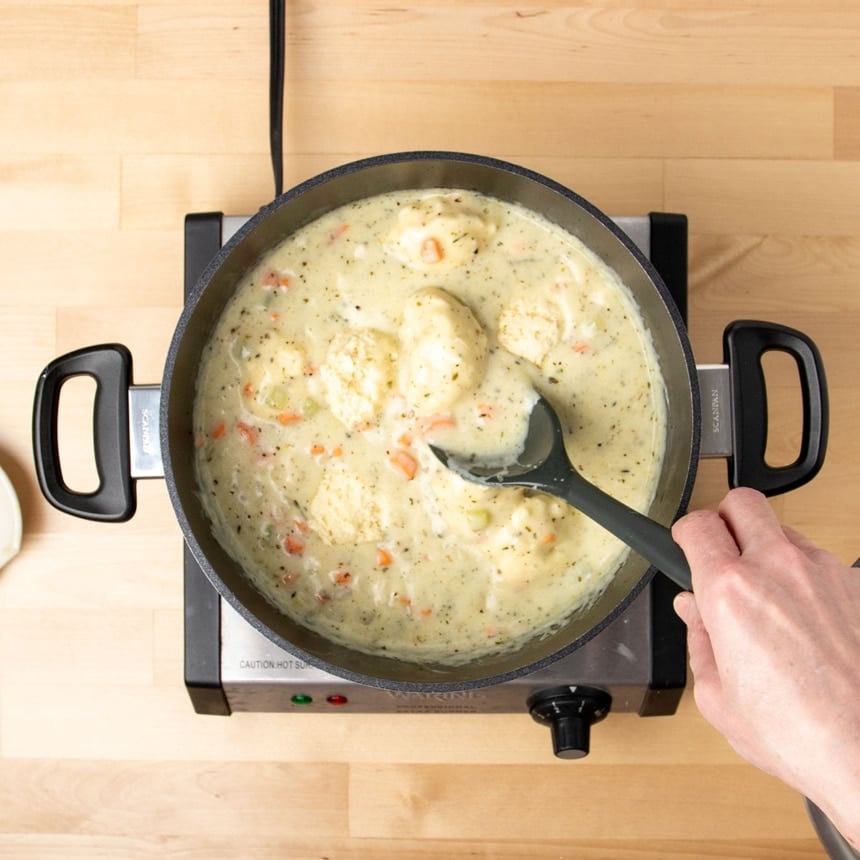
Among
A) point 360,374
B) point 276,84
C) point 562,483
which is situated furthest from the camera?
point 276,84

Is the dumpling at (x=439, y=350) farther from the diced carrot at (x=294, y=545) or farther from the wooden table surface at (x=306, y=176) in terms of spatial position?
the wooden table surface at (x=306, y=176)

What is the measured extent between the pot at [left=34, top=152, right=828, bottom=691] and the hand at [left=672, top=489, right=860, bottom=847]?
278mm

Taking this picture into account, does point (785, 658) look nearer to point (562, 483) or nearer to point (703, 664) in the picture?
point (703, 664)

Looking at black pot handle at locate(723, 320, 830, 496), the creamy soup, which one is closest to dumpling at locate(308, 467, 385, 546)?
the creamy soup

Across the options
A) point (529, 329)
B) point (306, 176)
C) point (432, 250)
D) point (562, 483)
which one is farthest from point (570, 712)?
point (306, 176)

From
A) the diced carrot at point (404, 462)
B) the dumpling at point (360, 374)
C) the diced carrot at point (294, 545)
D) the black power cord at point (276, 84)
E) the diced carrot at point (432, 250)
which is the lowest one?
the diced carrot at point (294, 545)

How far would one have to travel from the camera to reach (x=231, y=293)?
3.35 ft

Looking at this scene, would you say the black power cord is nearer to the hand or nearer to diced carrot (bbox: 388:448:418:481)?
diced carrot (bbox: 388:448:418:481)

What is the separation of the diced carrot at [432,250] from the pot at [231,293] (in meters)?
0.07

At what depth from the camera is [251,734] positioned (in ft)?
3.99

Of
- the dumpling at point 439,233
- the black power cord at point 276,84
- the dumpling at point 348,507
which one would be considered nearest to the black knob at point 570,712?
the dumpling at point 348,507

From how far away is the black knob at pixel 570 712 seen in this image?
3.41ft

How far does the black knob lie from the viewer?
3.41 feet

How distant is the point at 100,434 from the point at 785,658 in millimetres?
711
